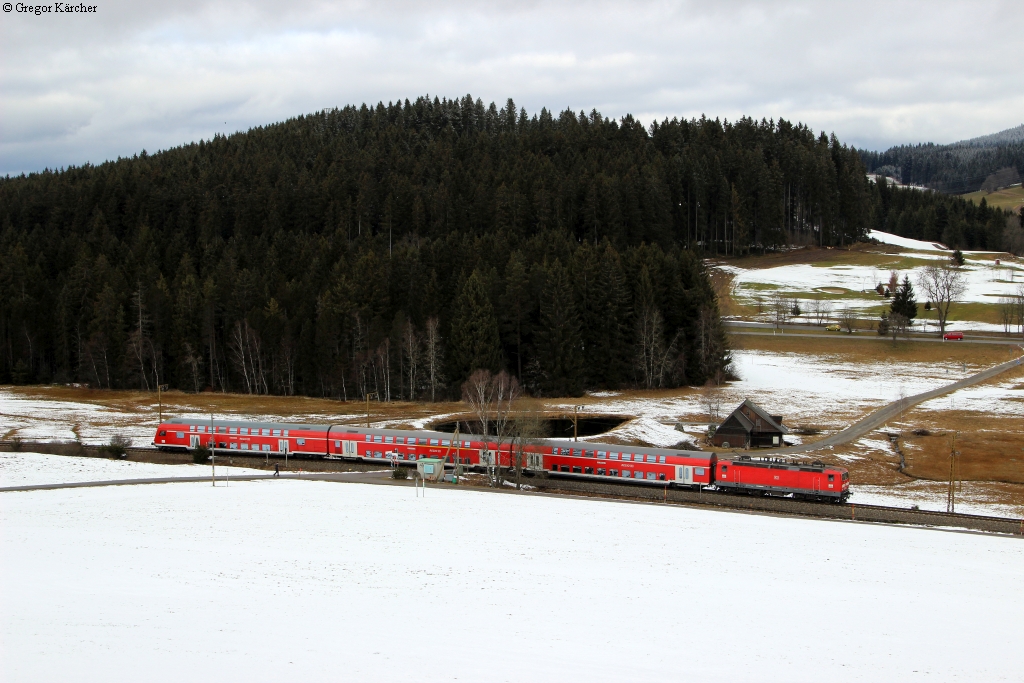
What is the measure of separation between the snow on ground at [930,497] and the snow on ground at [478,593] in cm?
883

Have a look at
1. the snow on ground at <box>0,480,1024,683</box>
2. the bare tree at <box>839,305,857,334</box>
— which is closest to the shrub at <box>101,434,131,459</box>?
the snow on ground at <box>0,480,1024,683</box>

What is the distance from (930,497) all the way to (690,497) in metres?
15.4

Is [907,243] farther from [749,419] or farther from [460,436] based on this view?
A: [460,436]

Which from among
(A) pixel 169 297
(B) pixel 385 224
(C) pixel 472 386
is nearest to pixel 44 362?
(A) pixel 169 297

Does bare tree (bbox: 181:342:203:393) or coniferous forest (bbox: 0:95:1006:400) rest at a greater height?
coniferous forest (bbox: 0:95:1006:400)

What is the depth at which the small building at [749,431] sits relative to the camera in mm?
68750

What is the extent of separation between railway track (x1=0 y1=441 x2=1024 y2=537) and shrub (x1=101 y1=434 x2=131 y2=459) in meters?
0.44

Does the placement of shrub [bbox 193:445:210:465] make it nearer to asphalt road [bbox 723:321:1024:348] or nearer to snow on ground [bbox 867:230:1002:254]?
asphalt road [bbox 723:321:1024:348]

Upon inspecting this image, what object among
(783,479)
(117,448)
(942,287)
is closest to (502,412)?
(783,479)

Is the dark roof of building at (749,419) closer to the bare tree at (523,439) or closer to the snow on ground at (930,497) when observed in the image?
the snow on ground at (930,497)

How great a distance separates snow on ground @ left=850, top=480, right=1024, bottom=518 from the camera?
51.3m

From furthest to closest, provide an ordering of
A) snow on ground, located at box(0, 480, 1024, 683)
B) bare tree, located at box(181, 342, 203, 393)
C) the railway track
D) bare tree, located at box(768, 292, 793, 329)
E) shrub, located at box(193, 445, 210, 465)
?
bare tree, located at box(768, 292, 793, 329), bare tree, located at box(181, 342, 203, 393), shrub, located at box(193, 445, 210, 465), the railway track, snow on ground, located at box(0, 480, 1024, 683)

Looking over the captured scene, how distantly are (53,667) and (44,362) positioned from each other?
101014 millimetres

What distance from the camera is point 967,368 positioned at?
3959 inches
